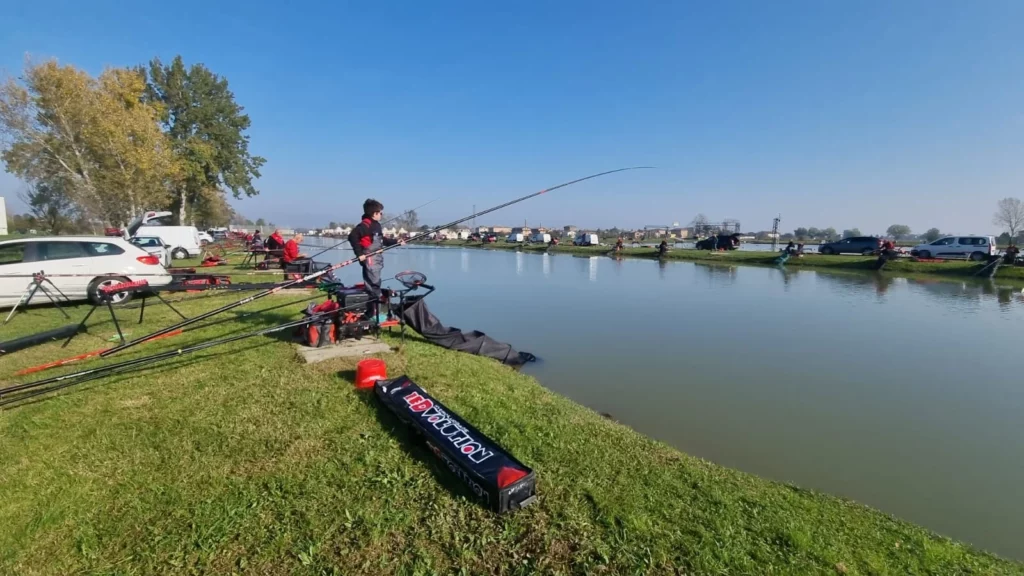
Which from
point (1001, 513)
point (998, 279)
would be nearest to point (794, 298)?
point (1001, 513)

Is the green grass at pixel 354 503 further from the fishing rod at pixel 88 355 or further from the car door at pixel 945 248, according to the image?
the car door at pixel 945 248

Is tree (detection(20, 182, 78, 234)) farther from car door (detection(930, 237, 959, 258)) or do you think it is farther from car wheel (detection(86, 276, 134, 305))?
car door (detection(930, 237, 959, 258))

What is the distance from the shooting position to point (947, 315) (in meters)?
12.3

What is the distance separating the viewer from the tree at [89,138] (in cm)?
2397

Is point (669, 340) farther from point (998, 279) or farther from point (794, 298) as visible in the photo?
point (998, 279)

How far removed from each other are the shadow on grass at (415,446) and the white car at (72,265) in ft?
21.4

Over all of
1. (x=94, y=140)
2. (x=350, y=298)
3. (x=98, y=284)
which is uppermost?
(x=94, y=140)

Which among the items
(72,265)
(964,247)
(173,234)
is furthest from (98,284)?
(964,247)

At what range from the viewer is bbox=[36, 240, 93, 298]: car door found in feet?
29.3

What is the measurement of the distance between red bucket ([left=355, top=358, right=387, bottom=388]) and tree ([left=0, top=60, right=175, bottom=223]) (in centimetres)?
3024

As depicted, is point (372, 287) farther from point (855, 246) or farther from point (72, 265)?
point (855, 246)

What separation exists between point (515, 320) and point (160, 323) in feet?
23.3

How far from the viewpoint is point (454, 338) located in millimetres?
7199

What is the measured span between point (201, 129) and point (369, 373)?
46841 mm
